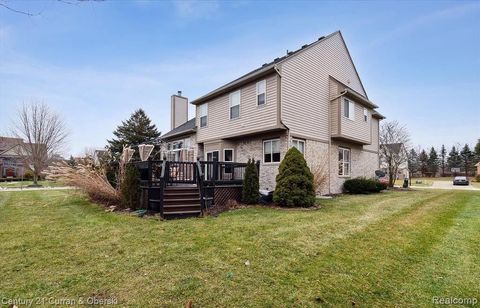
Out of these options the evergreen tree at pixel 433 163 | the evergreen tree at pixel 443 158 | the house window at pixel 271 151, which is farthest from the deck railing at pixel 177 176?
the evergreen tree at pixel 443 158

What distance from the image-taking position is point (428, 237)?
17.5ft

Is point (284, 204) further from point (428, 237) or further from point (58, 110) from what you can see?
point (58, 110)

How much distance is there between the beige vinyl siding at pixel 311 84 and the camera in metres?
11.7

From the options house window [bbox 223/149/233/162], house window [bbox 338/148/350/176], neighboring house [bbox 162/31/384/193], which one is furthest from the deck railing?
house window [bbox 338/148/350/176]

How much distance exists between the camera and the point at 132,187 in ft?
29.0

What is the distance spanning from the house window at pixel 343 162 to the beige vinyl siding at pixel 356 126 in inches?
42.2

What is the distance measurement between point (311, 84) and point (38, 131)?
970 inches

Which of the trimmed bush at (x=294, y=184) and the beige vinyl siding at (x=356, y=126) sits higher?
the beige vinyl siding at (x=356, y=126)

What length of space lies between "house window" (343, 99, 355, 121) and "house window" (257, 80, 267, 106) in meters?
5.27

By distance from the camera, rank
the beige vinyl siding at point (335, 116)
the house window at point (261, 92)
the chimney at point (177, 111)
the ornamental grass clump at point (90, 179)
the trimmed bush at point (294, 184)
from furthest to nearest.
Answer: the chimney at point (177, 111)
the beige vinyl siding at point (335, 116)
the house window at point (261, 92)
the ornamental grass clump at point (90, 179)
the trimmed bush at point (294, 184)

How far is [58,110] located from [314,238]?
89.4 feet

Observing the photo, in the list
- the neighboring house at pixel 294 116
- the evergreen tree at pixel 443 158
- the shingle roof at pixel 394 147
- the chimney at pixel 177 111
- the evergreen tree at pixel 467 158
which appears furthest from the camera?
the evergreen tree at pixel 443 158

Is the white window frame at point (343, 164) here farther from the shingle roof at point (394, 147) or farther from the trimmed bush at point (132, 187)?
the shingle roof at point (394, 147)

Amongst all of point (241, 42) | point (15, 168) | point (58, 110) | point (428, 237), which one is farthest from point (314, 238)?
point (15, 168)
